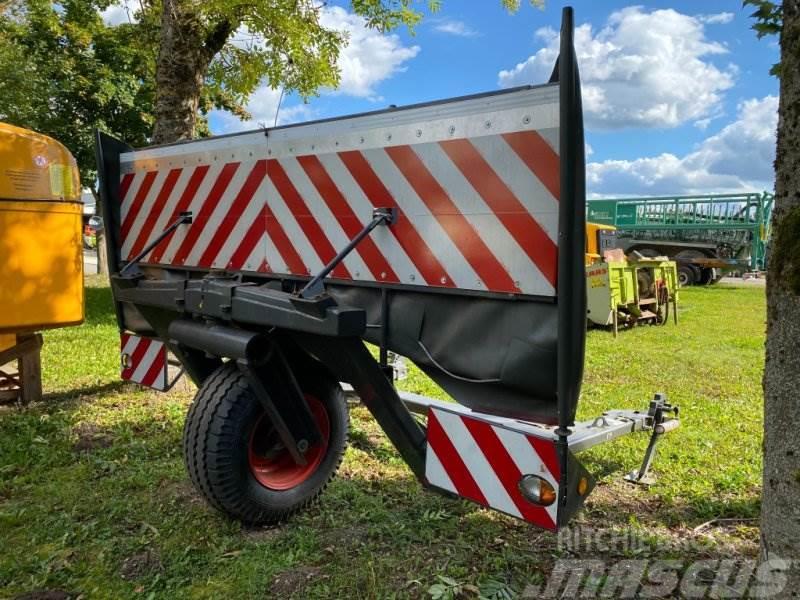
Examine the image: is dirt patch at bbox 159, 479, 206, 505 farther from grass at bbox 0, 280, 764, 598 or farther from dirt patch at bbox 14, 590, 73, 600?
dirt patch at bbox 14, 590, 73, 600

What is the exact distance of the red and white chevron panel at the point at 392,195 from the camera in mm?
2160

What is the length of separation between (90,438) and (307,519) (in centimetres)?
197

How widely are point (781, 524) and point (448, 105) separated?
1.85 m

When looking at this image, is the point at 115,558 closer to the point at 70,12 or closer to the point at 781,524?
the point at 781,524

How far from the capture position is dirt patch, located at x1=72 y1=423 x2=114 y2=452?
13.1ft

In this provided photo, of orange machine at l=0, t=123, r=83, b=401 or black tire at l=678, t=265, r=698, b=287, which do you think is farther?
black tire at l=678, t=265, r=698, b=287

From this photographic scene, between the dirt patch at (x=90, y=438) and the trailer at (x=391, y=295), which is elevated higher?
the trailer at (x=391, y=295)

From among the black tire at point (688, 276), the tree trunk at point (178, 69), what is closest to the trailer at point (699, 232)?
the black tire at point (688, 276)

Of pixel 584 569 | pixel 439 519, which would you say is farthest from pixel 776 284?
pixel 439 519

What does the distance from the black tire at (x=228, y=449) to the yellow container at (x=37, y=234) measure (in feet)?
6.11

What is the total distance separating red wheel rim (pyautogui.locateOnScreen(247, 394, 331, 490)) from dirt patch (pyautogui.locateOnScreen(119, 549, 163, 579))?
0.53 metres

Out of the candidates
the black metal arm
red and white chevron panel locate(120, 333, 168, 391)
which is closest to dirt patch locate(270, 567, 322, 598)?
the black metal arm

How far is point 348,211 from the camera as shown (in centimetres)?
271

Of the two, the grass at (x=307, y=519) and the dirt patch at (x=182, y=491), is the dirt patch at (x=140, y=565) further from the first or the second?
the dirt patch at (x=182, y=491)
